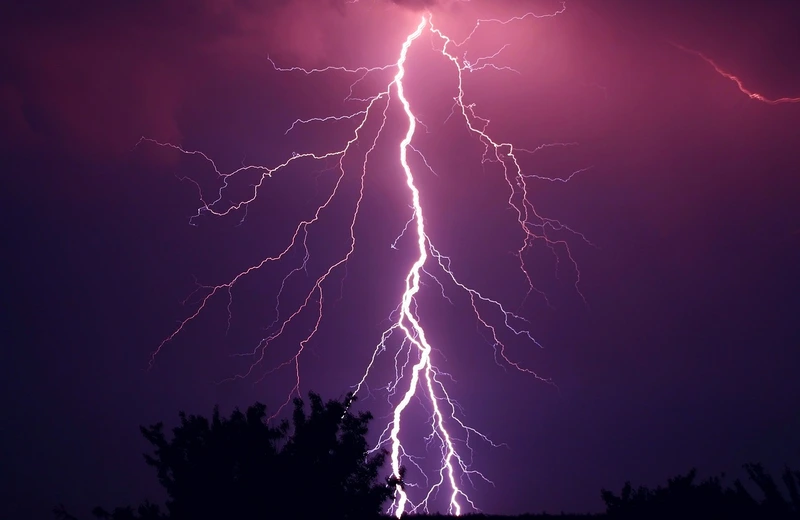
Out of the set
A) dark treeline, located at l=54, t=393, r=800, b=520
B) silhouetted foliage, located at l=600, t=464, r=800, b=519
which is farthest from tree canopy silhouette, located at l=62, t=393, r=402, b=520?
silhouetted foliage, located at l=600, t=464, r=800, b=519

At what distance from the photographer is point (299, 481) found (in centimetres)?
508

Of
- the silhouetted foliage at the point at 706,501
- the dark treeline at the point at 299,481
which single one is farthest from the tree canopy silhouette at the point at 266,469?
the silhouetted foliage at the point at 706,501

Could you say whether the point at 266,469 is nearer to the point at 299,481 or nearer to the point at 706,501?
the point at 299,481

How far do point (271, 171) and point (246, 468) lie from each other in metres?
10.3

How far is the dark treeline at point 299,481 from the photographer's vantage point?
5.00 m

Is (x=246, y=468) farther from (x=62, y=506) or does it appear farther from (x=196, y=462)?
(x=62, y=506)

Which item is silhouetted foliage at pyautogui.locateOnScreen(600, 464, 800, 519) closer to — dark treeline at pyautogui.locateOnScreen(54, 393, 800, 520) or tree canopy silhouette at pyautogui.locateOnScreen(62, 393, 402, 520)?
dark treeline at pyautogui.locateOnScreen(54, 393, 800, 520)

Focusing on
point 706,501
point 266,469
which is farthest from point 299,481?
point 706,501

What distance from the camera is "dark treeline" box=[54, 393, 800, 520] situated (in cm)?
500

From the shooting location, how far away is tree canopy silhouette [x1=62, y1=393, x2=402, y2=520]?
5.00 m

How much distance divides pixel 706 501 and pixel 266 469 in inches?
158

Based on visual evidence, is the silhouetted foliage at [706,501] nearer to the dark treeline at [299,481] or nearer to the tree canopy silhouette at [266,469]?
the dark treeline at [299,481]

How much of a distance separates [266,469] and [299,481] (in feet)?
1.05

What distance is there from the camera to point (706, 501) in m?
5.21
